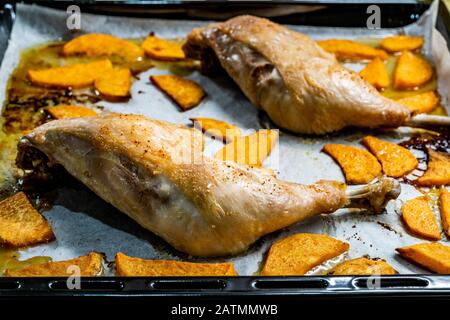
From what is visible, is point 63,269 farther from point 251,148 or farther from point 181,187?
point 251,148

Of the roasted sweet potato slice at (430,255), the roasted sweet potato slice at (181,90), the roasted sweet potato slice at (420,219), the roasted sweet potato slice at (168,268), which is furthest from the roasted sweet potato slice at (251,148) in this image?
the roasted sweet potato slice at (430,255)

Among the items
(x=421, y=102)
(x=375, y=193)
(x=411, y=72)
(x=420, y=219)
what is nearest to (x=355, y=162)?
(x=375, y=193)

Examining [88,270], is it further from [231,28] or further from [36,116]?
[231,28]

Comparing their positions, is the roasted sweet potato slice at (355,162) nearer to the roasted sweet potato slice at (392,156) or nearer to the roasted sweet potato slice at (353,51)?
the roasted sweet potato slice at (392,156)

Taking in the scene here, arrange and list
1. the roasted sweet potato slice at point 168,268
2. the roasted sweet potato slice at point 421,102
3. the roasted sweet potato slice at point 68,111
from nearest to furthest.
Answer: the roasted sweet potato slice at point 168,268, the roasted sweet potato slice at point 68,111, the roasted sweet potato slice at point 421,102

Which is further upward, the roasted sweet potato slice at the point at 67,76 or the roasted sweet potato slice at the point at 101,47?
the roasted sweet potato slice at the point at 101,47
